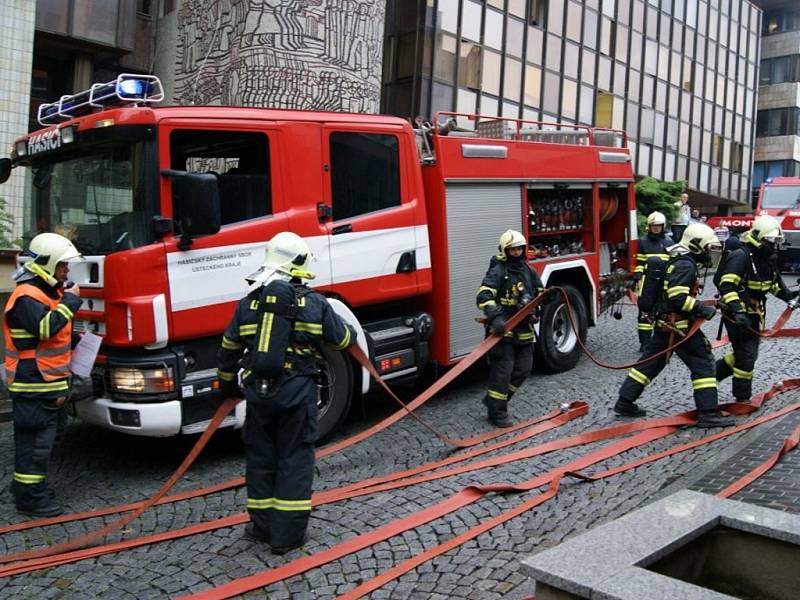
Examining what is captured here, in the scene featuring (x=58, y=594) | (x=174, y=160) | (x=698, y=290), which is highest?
(x=174, y=160)

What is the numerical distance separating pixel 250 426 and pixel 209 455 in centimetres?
177

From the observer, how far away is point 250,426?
4277 millimetres

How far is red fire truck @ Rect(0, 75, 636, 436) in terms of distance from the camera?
5.01 m

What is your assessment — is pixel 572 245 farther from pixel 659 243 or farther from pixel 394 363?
pixel 394 363

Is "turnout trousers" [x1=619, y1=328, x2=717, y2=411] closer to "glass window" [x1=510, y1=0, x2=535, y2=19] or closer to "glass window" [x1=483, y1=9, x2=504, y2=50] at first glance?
"glass window" [x1=483, y1=9, x2=504, y2=50]

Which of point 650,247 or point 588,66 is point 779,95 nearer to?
point 588,66

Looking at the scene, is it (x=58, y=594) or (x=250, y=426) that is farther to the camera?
(x=250, y=426)

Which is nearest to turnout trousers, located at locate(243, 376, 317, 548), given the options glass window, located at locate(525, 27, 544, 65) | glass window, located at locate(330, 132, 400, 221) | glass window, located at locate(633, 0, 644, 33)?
glass window, located at locate(330, 132, 400, 221)

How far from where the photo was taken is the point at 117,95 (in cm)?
516

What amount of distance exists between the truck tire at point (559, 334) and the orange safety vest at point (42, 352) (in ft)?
15.6

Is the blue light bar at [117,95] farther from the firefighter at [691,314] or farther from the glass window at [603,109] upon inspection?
the glass window at [603,109]

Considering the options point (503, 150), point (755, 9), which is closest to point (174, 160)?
point (503, 150)

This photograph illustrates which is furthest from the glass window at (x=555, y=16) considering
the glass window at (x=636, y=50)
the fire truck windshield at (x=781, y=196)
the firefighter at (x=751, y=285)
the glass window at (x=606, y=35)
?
the firefighter at (x=751, y=285)

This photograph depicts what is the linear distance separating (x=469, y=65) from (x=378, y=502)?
68.9 feet
